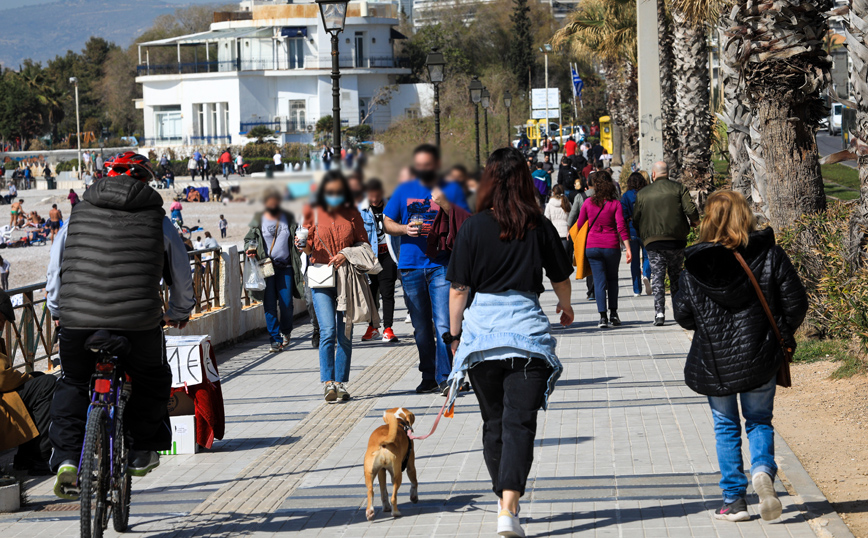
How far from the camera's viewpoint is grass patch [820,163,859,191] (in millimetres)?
31273

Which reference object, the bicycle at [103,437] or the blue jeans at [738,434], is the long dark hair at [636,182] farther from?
the bicycle at [103,437]

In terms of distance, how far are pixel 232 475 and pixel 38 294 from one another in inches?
989

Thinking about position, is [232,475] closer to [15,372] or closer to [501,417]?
[15,372]

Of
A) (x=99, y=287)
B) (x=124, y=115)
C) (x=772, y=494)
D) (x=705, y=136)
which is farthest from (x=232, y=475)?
(x=124, y=115)

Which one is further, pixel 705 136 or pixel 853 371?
pixel 705 136

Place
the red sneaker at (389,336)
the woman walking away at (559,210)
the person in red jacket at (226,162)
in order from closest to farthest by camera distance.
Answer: the person in red jacket at (226,162), the red sneaker at (389,336), the woman walking away at (559,210)

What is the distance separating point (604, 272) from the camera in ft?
40.2

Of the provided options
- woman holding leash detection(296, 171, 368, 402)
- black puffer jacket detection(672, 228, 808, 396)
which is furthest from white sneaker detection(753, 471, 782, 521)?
woman holding leash detection(296, 171, 368, 402)

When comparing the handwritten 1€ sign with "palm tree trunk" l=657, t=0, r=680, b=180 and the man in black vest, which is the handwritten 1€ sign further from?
"palm tree trunk" l=657, t=0, r=680, b=180

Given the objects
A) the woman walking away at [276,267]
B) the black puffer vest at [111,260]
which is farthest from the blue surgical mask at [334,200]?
the woman walking away at [276,267]

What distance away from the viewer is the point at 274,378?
10141mm

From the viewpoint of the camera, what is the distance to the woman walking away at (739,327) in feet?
16.0

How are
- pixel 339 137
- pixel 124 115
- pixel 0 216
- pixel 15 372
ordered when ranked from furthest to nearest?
pixel 124 115, pixel 0 216, pixel 339 137, pixel 15 372

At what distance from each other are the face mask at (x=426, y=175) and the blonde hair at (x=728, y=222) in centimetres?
213
